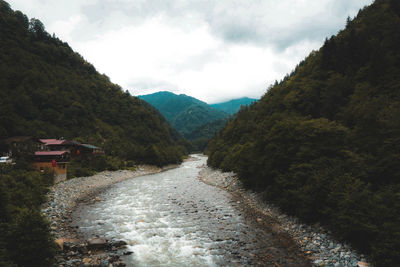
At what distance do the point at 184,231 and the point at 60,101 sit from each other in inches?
3029

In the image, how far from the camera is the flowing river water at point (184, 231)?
1193 cm

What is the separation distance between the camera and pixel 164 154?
75438mm

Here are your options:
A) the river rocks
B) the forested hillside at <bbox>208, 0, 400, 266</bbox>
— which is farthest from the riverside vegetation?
the forested hillside at <bbox>208, 0, 400, 266</bbox>

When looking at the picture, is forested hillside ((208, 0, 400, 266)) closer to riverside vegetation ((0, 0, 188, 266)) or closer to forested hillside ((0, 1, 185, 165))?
riverside vegetation ((0, 0, 188, 266))

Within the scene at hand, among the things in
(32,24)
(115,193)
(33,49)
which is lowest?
(115,193)

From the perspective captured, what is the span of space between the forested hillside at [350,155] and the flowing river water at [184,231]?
3774 mm

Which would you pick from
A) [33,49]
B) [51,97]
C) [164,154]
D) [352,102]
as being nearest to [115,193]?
[352,102]

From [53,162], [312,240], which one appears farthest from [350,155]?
[53,162]

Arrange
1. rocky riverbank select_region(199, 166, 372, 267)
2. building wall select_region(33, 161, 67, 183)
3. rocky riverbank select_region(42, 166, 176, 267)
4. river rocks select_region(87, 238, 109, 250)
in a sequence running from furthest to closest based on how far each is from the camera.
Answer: building wall select_region(33, 161, 67, 183) < river rocks select_region(87, 238, 109, 250) < rocky riverbank select_region(42, 166, 176, 267) < rocky riverbank select_region(199, 166, 372, 267)

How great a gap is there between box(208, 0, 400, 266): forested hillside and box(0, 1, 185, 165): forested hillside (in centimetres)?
5013

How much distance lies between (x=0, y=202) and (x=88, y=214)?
8111mm

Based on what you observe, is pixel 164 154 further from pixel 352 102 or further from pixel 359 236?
pixel 359 236

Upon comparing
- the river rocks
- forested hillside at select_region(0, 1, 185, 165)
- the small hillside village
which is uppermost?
forested hillside at select_region(0, 1, 185, 165)

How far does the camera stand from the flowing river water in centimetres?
1193
